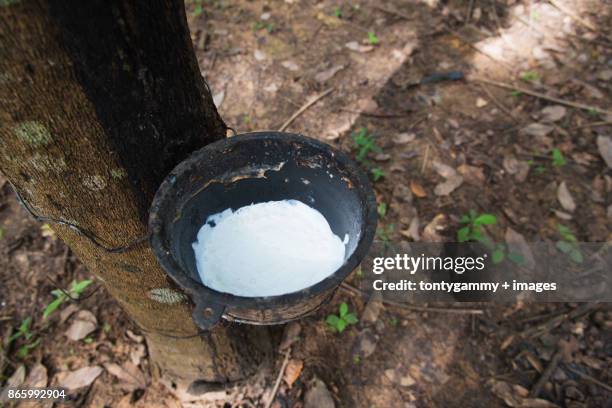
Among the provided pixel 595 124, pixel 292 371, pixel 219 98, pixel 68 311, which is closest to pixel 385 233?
pixel 292 371

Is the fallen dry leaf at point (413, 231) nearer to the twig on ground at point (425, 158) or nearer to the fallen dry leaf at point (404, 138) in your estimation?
the twig on ground at point (425, 158)

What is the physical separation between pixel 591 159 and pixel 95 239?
3.39 m

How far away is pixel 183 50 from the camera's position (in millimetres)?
1209

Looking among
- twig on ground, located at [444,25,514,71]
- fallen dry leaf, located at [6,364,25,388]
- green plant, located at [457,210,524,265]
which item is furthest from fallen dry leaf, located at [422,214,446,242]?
fallen dry leaf, located at [6,364,25,388]

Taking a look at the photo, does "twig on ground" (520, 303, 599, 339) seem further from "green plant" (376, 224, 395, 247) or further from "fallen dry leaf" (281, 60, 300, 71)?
"fallen dry leaf" (281, 60, 300, 71)

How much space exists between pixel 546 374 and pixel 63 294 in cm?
292

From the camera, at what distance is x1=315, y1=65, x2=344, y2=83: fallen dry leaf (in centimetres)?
385

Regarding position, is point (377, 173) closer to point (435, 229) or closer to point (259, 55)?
point (435, 229)

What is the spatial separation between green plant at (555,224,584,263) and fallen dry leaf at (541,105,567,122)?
3.21 feet

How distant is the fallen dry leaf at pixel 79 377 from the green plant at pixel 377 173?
2142 millimetres

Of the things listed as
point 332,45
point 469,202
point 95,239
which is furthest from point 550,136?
point 95,239

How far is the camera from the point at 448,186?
3.17 meters

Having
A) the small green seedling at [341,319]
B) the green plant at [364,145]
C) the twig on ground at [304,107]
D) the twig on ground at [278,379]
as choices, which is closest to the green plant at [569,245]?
the green plant at [364,145]

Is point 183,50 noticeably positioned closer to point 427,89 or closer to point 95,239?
point 95,239
